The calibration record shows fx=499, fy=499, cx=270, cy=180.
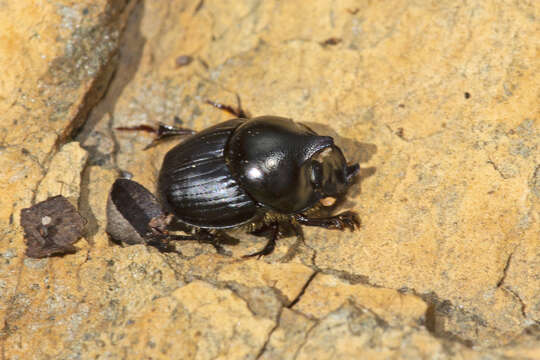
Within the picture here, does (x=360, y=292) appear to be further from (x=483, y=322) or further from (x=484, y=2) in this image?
(x=484, y=2)

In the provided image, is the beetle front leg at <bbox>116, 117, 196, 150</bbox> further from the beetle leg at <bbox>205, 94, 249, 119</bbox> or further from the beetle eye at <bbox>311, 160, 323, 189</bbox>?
the beetle eye at <bbox>311, 160, 323, 189</bbox>

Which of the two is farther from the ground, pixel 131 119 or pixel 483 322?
pixel 131 119

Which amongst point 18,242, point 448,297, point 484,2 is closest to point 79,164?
point 18,242

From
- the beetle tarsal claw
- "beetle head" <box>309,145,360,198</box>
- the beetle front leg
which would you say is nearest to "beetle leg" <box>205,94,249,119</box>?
the beetle front leg

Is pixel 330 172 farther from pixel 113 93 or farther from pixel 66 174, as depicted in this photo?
pixel 113 93

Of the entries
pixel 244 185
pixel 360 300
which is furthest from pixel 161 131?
pixel 360 300

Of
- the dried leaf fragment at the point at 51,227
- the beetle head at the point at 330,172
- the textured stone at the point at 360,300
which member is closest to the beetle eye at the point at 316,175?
the beetle head at the point at 330,172
